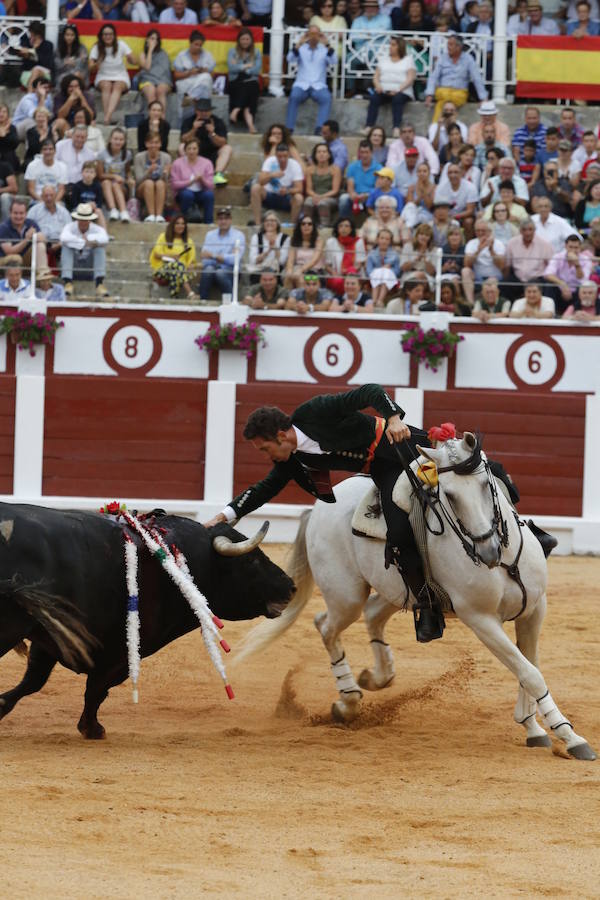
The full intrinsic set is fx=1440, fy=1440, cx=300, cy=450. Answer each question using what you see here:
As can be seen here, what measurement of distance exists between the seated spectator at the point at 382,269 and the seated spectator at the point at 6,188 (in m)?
3.67

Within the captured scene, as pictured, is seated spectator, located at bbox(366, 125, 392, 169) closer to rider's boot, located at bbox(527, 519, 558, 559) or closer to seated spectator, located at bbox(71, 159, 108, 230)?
seated spectator, located at bbox(71, 159, 108, 230)

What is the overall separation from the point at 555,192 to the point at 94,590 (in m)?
9.48

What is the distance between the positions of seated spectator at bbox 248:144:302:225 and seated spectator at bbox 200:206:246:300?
1.18 meters

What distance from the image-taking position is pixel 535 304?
13.6 m

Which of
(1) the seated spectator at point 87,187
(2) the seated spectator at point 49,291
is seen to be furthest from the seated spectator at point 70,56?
(2) the seated spectator at point 49,291

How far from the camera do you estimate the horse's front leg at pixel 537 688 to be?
627 cm

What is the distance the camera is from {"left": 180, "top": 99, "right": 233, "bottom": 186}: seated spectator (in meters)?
15.5

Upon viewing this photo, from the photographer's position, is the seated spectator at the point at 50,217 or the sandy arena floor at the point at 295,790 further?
the seated spectator at the point at 50,217

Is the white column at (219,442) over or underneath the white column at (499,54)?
underneath

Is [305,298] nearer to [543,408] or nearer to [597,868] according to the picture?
[543,408]

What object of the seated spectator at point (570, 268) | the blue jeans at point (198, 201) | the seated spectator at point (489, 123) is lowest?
the seated spectator at point (570, 268)

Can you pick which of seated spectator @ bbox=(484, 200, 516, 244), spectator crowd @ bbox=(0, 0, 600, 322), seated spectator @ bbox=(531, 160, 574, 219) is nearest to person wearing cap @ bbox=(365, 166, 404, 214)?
spectator crowd @ bbox=(0, 0, 600, 322)

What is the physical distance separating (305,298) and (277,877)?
9.53 metres

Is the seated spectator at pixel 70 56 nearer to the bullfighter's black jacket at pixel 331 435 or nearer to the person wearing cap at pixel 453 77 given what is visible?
the person wearing cap at pixel 453 77
